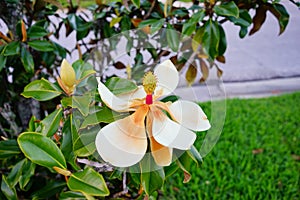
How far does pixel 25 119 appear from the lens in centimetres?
119

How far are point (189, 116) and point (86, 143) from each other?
0.17 m

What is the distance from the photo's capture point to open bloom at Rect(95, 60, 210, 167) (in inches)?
21.0

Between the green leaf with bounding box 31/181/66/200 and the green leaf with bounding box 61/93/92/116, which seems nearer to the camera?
the green leaf with bounding box 61/93/92/116

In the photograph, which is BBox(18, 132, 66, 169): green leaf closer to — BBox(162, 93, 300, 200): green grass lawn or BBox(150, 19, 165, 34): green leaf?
BBox(150, 19, 165, 34): green leaf

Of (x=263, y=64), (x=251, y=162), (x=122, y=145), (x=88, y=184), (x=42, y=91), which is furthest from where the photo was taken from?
(x=263, y=64)

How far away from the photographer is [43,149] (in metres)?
0.63

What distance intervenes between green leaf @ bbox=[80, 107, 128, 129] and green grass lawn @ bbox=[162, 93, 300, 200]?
0.91 meters

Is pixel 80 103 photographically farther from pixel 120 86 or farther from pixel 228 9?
pixel 228 9

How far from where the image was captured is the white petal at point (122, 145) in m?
0.53

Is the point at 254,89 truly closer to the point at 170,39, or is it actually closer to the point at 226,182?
the point at 226,182

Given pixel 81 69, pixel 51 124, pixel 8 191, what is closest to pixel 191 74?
pixel 81 69

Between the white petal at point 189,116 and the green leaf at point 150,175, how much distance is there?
0.07 meters

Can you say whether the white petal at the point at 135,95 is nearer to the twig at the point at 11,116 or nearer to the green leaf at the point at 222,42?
the green leaf at the point at 222,42

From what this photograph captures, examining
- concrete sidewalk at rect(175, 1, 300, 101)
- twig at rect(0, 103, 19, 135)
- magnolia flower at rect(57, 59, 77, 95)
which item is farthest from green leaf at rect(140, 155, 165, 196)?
concrete sidewalk at rect(175, 1, 300, 101)
